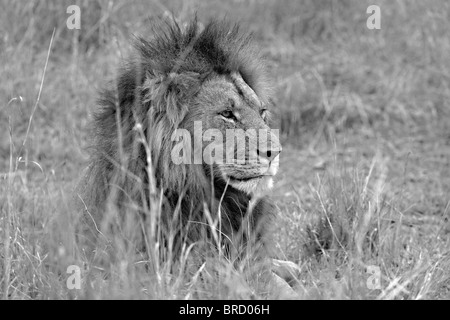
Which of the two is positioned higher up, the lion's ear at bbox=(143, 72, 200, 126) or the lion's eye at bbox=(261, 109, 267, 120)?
the lion's ear at bbox=(143, 72, 200, 126)

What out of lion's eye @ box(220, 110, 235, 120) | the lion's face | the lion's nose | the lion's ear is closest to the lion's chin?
the lion's face

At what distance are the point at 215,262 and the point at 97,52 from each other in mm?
3982

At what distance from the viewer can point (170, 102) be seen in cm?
387

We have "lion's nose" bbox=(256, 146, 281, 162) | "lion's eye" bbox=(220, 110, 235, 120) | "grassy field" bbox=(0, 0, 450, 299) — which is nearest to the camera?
"grassy field" bbox=(0, 0, 450, 299)

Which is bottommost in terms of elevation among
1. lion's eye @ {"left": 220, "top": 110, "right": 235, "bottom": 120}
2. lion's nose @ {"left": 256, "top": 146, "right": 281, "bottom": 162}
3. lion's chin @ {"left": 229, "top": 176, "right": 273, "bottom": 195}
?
lion's chin @ {"left": 229, "top": 176, "right": 273, "bottom": 195}

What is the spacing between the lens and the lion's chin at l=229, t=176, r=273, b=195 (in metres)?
3.90

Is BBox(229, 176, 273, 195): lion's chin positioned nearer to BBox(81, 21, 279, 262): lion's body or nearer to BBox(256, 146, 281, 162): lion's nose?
BBox(81, 21, 279, 262): lion's body

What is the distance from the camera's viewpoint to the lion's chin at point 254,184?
3.90 m

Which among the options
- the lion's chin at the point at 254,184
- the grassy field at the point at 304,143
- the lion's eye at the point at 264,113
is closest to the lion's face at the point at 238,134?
the lion's chin at the point at 254,184

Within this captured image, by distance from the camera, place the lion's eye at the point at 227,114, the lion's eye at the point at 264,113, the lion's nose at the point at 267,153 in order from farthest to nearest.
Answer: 1. the lion's eye at the point at 264,113
2. the lion's eye at the point at 227,114
3. the lion's nose at the point at 267,153

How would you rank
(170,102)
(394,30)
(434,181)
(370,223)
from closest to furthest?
1. (170,102)
2. (370,223)
3. (434,181)
4. (394,30)

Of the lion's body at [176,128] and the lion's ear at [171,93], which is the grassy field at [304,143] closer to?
the lion's body at [176,128]
